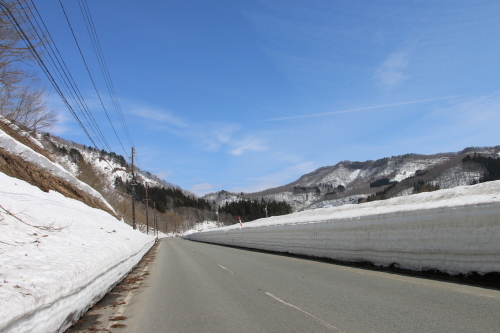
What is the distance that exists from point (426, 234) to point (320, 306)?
14.4 feet

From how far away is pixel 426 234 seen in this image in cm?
871

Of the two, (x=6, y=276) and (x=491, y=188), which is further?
(x=491, y=188)

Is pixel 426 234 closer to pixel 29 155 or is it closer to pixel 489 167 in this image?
pixel 29 155

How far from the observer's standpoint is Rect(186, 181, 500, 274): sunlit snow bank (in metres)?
7.30

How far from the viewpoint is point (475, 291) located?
6.32m

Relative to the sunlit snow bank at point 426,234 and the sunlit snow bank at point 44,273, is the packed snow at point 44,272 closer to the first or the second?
the sunlit snow bank at point 44,273

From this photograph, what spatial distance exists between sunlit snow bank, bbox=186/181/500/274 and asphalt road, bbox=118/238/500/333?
36.0 inches

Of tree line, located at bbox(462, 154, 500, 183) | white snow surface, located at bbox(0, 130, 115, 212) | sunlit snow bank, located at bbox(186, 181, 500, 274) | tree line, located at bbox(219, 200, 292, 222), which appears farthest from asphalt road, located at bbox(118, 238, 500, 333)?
tree line, located at bbox(219, 200, 292, 222)

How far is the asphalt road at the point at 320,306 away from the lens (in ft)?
15.7

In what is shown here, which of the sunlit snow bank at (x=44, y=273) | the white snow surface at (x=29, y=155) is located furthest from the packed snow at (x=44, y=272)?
the white snow surface at (x=29, y=155)

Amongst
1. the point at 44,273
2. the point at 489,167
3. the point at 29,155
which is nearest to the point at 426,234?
the point at 44,273

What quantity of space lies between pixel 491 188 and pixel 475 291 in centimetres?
509

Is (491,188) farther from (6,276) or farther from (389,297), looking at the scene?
(6,276)

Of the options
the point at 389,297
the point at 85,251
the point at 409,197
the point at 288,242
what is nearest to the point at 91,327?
the point at 85,251
